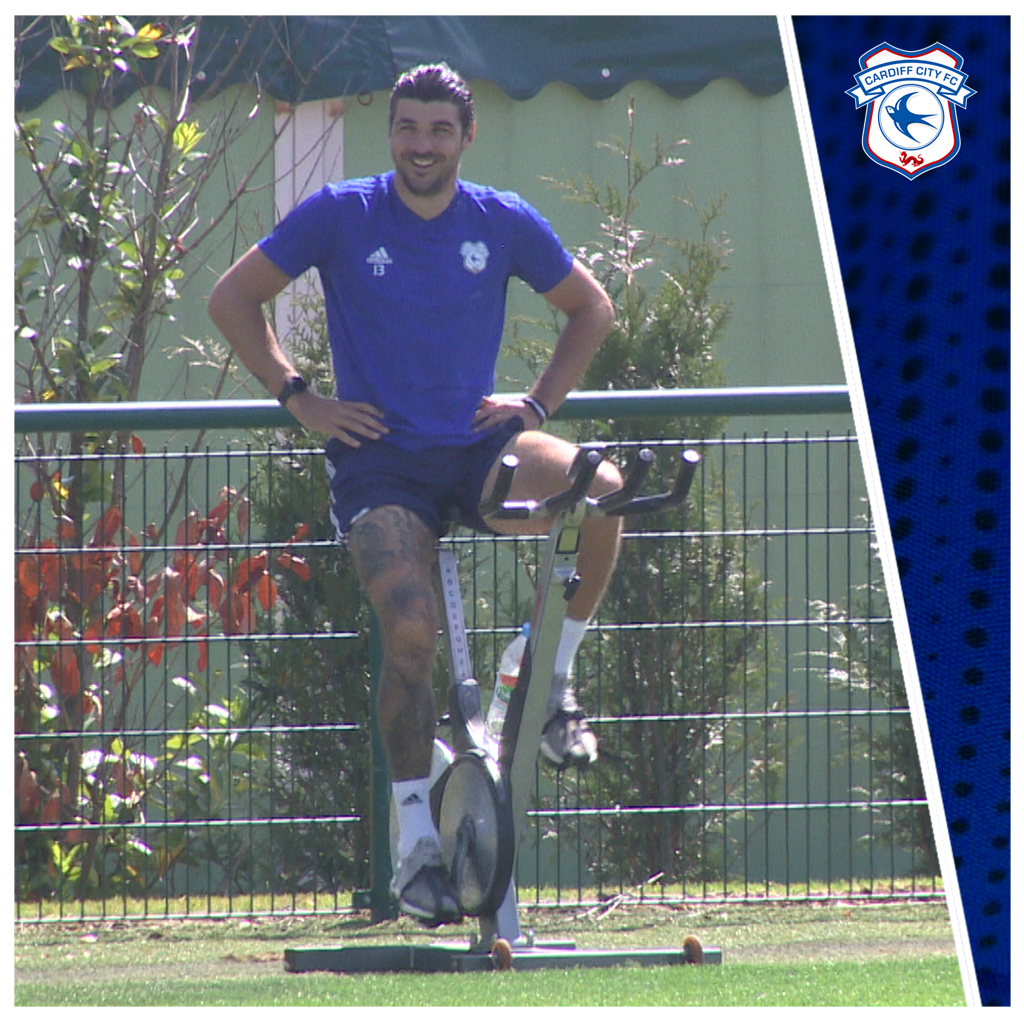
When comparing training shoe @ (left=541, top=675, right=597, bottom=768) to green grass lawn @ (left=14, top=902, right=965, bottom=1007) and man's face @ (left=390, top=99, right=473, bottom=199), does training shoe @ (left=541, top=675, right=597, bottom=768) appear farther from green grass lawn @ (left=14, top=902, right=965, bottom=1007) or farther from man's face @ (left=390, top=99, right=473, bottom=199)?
man's face @ (left=390, top=99, right=473, bottom=199)

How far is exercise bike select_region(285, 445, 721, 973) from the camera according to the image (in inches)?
122

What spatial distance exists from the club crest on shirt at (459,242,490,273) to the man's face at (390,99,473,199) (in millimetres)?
143

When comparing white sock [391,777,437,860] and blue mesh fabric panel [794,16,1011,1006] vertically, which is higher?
blue mesh fabric panel [794,16,1011,1006]

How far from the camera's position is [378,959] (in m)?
3.56

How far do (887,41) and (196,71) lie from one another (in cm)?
406

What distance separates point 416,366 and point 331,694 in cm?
132

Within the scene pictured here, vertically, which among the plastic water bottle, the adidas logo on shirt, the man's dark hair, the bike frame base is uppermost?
the man's dark hair

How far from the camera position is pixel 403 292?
3377 millimetres

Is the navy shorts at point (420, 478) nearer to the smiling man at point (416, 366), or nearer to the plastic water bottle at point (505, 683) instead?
the smiling man at point (416, 366)

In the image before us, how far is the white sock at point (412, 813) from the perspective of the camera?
10.6 feet

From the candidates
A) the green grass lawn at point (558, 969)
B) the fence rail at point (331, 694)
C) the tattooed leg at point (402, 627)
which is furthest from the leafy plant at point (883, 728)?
the tattooed leg at point (402, 627)

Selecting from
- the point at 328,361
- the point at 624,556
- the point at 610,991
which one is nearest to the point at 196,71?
the point at 328,361

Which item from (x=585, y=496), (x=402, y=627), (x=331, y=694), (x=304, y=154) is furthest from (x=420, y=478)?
(x=304, y=154)

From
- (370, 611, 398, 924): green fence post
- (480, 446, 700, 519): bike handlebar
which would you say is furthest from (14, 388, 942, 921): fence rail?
(480, 446, 700, 519): bike handlebar
